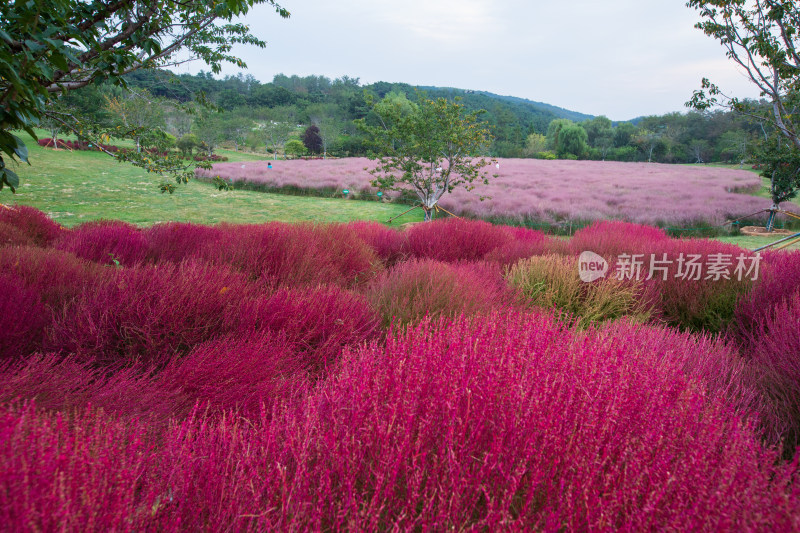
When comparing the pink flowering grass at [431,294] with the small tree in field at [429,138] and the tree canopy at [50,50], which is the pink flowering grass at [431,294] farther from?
the small tree in field at [429,138]

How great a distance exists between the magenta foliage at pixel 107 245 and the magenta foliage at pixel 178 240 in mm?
116

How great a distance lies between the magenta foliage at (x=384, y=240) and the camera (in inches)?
245

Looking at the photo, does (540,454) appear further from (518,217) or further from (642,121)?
(642,121)

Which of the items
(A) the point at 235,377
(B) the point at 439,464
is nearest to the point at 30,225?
(A) the point at 235,377

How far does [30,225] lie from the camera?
215 inches

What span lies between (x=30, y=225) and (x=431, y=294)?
569 cm

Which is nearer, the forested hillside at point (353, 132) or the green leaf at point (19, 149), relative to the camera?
the green leaf at point (19, 149)

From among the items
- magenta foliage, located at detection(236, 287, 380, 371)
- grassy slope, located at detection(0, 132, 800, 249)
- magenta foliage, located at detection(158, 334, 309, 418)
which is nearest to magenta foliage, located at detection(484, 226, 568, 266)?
magenta foliage, located at detection(236, 287, 380, 371)

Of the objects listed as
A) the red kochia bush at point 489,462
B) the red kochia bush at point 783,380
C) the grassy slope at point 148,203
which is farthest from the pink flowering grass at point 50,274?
the grassy slope at point 148,203

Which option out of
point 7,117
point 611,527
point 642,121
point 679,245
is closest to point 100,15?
point 7,117

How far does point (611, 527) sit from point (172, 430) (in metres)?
1.29

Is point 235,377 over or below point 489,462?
below

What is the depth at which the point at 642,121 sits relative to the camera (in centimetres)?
6003

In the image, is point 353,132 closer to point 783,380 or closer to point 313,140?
point 313,140
